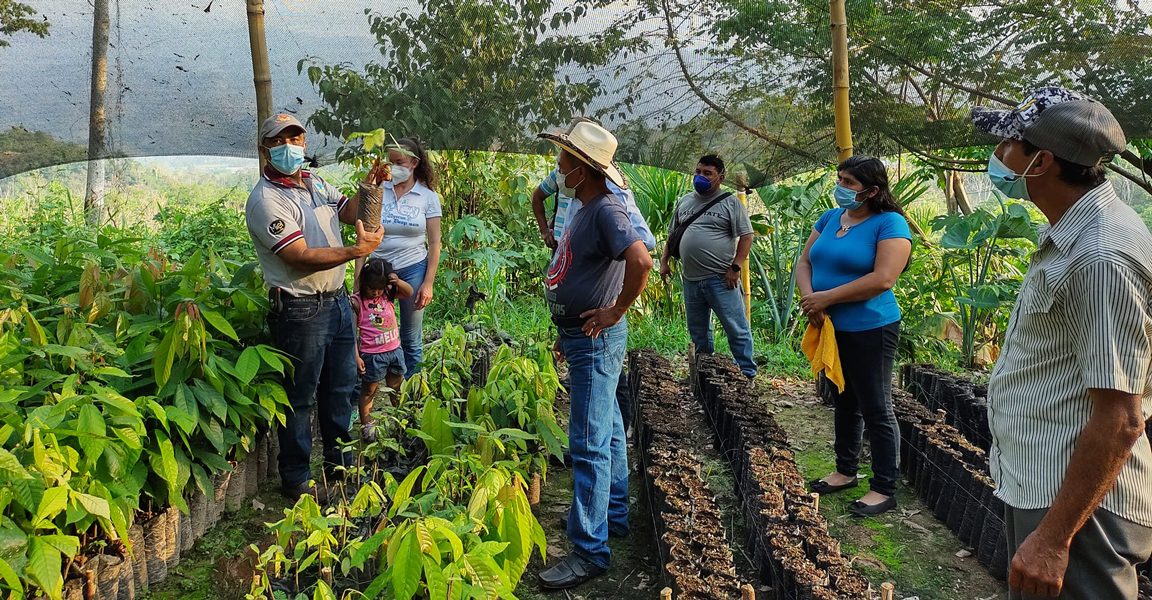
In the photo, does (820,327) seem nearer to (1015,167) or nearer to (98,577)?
(1015,167)

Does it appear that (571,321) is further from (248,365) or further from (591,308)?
(248,365)

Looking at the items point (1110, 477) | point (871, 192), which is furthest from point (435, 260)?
point (1110, 477)

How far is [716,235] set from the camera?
16.7 feet

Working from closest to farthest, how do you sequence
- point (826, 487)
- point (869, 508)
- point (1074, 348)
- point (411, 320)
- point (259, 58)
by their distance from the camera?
point (1074, 348) → point (869, 508) → point (259, 58) → point (826, 487) → point (411, 320)

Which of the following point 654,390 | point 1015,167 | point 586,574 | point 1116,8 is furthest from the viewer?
point 654,390

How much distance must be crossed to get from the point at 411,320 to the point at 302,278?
1307 millimetres

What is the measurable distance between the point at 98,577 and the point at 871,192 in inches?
124

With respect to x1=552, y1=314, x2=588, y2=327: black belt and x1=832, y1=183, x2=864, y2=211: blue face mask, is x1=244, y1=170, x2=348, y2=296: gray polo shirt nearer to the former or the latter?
x1=552, y1=314, x2=588, y2=327: black belt

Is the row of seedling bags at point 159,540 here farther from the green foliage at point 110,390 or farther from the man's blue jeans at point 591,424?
the man's blue jeans at point 591,424

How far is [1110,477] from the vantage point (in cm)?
150

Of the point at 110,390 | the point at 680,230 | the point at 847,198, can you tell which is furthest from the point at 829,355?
the point at 110,390

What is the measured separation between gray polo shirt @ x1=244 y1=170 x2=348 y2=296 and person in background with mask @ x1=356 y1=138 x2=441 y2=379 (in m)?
0.83

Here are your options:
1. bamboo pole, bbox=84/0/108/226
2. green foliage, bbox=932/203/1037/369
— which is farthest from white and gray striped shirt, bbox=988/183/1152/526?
bamboo pole, bbox=84/0/108/226

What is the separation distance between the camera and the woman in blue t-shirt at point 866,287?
333 cm
